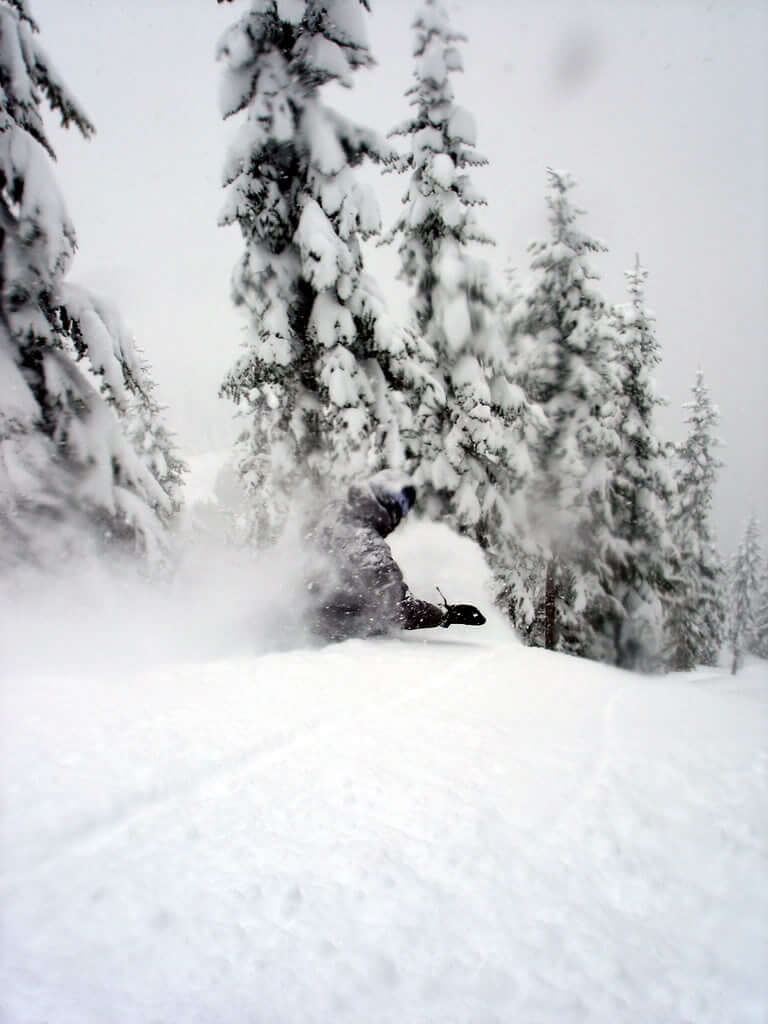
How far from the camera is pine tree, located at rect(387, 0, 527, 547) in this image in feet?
42.1

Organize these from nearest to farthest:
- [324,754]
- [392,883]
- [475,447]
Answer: [392,883] < [324,754] < [475,447]

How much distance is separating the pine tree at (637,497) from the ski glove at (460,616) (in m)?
7.81

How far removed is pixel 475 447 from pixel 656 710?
9.63m

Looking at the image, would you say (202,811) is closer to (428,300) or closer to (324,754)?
(324,754)

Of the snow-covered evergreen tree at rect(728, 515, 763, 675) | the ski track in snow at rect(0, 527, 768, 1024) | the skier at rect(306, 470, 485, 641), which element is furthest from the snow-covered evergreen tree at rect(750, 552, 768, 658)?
the ski track in snow at rect(0, 527, 768, 1024)

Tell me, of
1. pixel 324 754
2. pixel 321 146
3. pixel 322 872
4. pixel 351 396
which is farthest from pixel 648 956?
pixel 321 146

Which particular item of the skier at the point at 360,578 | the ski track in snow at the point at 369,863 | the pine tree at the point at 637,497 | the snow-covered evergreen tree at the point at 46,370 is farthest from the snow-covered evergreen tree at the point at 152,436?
the ski track in snow at the point at 369,863

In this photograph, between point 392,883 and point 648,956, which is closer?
point 648,956

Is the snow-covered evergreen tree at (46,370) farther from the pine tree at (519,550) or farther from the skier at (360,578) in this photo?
the pine tree at (519,550)

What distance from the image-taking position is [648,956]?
2.17 metres

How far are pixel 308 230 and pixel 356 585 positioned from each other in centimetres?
663

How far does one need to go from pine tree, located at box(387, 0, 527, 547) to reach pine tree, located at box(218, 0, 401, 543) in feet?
7.38

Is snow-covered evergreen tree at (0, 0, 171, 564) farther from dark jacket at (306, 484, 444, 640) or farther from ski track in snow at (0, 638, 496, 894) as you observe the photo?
ski track in snow at (0, 638, 496, 894)

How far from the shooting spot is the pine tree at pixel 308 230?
30.7 feet
